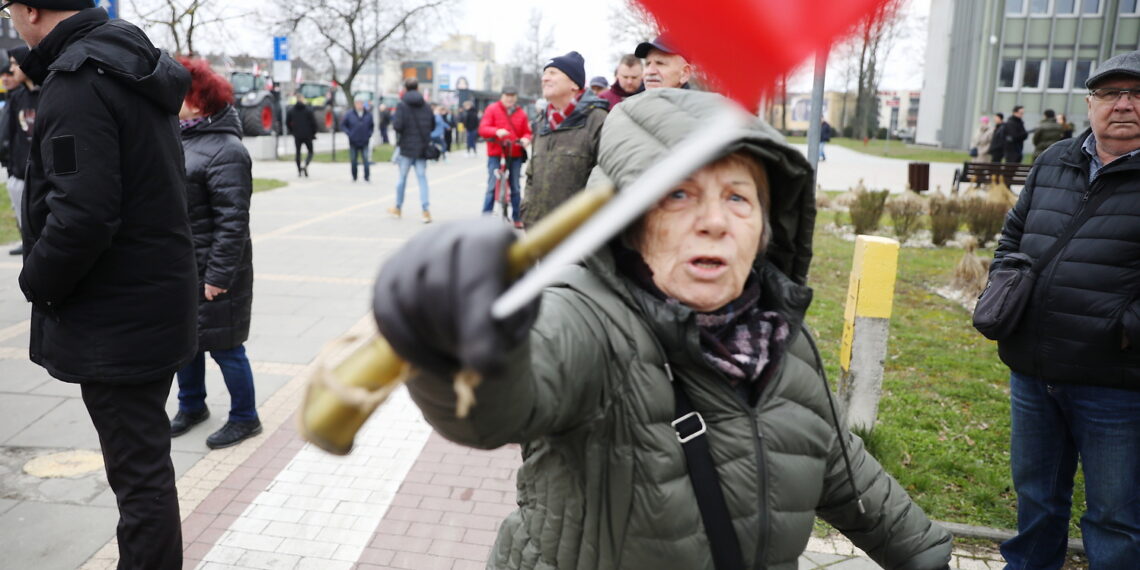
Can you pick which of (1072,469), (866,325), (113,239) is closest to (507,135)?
(866,325)

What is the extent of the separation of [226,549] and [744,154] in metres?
3.04

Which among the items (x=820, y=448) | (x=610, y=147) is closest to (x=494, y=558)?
(x=820, y=448)

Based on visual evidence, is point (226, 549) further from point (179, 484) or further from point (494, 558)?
point (494, 558)

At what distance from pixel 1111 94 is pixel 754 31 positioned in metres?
2.62

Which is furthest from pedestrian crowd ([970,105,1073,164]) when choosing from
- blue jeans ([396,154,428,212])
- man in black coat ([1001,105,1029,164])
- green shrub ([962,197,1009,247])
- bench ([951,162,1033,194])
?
blue jeans ([396,154,428,212])

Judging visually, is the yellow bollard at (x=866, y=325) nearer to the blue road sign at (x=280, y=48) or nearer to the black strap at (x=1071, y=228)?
the black strap at (x=1071, y=228)

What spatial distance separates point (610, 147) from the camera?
62.3 inches

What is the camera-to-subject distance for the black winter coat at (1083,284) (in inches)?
113

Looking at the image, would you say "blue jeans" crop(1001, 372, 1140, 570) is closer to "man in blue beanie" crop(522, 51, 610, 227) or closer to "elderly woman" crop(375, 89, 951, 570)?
"elderly woman" crop(375, 89, 951, 570)

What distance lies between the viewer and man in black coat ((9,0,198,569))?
264 centimetres

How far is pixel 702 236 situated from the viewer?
5.19 ft

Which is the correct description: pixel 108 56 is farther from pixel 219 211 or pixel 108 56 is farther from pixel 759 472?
pixel 759 472

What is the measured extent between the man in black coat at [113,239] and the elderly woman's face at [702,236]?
1990 mm

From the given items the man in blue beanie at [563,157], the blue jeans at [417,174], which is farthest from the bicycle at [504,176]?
the man in blue beanie at [563,157]
